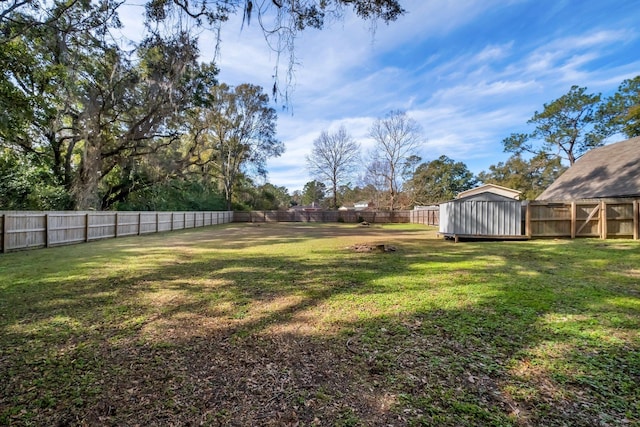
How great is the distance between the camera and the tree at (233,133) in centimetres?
2541

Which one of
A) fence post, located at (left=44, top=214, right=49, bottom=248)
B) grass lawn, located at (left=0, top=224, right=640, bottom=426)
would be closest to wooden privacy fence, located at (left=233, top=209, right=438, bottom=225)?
fence post, located at (left=44, top=214, right=49, bottom=248)

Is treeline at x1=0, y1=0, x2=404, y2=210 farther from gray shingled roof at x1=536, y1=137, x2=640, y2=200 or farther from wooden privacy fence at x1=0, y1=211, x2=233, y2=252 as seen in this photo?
gray shingled roof at x1=536, y1=137, x2=640, y2=200

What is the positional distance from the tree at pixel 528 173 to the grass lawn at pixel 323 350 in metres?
28.9

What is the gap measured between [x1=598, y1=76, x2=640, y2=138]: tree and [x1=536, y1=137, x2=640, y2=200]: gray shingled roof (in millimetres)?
5275

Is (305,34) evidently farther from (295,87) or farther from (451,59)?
(451,59)

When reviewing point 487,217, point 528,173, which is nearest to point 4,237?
point 487,217

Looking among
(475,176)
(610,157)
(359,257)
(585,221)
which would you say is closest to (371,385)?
(359,257)

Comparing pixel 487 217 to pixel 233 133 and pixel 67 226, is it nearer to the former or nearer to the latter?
pixel 67 226

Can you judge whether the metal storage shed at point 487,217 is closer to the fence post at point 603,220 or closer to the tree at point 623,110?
the fence post at point 603,220

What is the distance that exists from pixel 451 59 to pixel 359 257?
36.8 ft

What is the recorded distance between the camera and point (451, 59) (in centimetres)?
1319

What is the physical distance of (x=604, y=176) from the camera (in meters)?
15.1

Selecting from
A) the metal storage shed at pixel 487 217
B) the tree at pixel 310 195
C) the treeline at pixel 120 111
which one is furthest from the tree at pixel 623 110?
the tree at pixel 310 195

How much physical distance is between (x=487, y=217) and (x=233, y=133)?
23.0m
